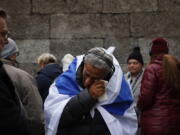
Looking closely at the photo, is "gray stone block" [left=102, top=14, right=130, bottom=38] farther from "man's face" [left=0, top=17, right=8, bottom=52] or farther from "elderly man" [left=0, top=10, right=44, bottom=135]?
"man's face" [left=0, top=17, right=8, bottom=52]

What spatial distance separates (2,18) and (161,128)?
8.90 ft

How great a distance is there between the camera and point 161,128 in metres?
5.40

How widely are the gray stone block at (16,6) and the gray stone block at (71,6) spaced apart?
206mm

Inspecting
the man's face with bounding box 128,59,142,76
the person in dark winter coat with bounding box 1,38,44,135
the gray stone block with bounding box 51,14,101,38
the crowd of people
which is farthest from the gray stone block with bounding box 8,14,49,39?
the person in dark winter coat with bounding box 1,38,44,135

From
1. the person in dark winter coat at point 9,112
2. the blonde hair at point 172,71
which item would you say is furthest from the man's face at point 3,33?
the blonde hair at point 172,71

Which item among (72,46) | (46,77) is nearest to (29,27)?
(72,46)

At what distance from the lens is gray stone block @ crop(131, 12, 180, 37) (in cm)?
796

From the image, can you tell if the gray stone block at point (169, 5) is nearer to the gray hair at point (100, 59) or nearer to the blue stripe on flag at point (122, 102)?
the blue stripe on flag at point (122, 102)

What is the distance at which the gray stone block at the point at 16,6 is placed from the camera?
8055mm

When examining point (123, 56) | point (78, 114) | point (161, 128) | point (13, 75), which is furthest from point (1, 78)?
point (123, 56)

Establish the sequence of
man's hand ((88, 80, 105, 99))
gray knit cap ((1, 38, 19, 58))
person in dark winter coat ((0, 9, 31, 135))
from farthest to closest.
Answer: gray knit cap ((1, 38, 19, 58)) < man's hand ((88, 80, 105, 99)) < person in dark winter coat ((0, 9, 31, 135))

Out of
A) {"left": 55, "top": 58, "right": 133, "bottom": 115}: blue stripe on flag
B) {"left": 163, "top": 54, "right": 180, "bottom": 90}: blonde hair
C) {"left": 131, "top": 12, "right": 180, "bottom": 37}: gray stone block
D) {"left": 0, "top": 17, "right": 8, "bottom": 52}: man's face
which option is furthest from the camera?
{"left": 131, "top": 12, "right": 180, "bottom": 37}: gray stone block

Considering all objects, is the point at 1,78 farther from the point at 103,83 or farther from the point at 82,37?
the point at 82,37

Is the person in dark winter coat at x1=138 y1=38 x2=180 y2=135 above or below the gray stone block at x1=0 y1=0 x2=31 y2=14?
below
